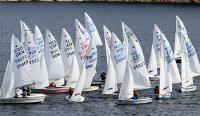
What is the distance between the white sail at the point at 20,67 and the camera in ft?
337

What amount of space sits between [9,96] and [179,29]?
3560 centimetres

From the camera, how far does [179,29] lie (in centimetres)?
12850

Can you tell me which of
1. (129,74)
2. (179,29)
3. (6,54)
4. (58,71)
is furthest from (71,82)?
(6,54)

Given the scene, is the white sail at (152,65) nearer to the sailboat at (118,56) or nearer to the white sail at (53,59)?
the sailboat at (118,56)

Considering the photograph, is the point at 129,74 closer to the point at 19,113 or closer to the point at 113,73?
the point at 113,73

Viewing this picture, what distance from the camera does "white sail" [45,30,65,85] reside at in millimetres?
111500

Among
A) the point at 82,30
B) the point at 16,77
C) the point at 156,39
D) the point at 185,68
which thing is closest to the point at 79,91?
the point at 16,77

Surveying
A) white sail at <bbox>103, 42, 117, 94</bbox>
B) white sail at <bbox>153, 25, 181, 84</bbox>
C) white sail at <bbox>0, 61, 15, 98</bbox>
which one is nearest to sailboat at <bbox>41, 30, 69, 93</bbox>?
white sail at <bbox>103, 42, 117, 94</bbox>

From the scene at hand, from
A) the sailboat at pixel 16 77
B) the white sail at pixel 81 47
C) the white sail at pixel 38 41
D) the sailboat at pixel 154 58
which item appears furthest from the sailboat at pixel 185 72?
the sailboat at pixel 16 77

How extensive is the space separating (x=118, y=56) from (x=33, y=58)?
10597mm

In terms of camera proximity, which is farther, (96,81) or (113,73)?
(96,81)

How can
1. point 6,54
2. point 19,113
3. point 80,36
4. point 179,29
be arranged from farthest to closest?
point 6,54 < point 179,29 < point 80,36 < point 19,113

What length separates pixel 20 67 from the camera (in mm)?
103938

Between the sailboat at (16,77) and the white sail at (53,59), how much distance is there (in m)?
7.87
